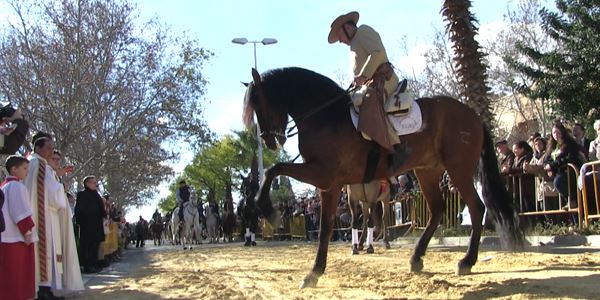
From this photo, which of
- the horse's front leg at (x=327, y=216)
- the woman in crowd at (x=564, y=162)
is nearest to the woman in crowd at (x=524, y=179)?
the woman in crowd at (x=564, y=162)

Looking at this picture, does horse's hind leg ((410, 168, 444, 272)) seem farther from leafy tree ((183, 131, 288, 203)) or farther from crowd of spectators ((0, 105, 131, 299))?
leafy tree ((183, 131, 288, 203))

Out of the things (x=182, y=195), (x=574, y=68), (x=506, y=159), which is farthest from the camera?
(x=182, y=195)

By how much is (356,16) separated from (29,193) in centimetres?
477

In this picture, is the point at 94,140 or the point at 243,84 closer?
the point at 243,84

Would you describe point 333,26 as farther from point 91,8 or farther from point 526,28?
point 526,28

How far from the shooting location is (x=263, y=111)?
841 cm

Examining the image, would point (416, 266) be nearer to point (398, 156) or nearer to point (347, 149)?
point (398, 156)

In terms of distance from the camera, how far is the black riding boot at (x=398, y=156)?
8.40 meters

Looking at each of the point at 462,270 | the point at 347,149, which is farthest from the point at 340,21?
the point at 462,270

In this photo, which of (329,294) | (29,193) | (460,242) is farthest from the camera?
(460,242)

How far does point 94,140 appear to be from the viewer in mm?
29562

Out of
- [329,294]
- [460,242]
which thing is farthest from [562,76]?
[329,294]

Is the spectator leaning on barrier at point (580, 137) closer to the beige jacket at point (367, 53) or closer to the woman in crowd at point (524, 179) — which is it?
the woman in crowd at point (524, 179)

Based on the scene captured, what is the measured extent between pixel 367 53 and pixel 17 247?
188 inches
